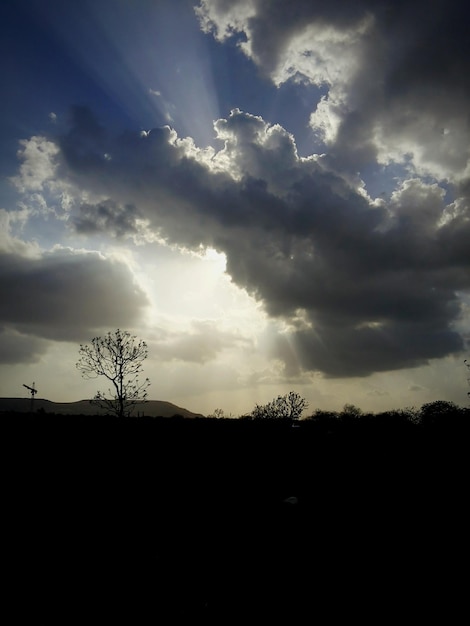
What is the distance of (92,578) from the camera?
679 centimetres

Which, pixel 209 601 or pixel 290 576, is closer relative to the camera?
pixel 209 601

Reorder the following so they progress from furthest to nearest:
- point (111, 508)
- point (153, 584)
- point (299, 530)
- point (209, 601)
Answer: point (111, 508) < point (299, 530) < point (153, 584) < point (209, 601)

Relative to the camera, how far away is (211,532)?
370 inches

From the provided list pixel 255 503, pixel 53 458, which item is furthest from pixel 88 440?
pixel 255 503

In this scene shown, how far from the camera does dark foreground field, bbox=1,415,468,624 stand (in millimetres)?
6141

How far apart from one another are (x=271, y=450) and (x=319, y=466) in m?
3.24

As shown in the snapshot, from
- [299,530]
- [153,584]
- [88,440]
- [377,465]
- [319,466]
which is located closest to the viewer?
[153,584]

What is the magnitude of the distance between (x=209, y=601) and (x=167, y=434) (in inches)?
498

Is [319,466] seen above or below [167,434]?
below

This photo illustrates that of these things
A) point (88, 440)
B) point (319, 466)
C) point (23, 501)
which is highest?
point (88, 440)

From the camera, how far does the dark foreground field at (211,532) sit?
6141mm

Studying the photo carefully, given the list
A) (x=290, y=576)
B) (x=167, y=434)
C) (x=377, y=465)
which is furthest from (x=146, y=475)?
(x=377, y=465)

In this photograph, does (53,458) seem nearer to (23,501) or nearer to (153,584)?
(23,501)

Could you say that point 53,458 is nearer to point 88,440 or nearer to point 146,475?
point 88,440
